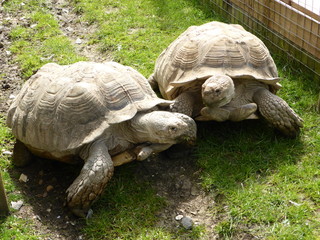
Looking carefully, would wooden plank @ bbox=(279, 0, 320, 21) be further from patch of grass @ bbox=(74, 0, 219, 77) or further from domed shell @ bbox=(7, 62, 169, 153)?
domed shell @ bbox=(7, 62, 169, 153)

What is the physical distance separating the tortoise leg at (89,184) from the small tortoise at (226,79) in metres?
1.01

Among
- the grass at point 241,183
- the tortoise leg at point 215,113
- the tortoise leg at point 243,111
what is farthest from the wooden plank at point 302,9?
the tortoise leg at point 215,113

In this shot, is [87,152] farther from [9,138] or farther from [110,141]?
[9,138]

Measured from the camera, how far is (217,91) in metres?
4.18

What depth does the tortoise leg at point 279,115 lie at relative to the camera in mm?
4457

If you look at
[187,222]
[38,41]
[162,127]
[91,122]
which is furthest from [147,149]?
[38,41]

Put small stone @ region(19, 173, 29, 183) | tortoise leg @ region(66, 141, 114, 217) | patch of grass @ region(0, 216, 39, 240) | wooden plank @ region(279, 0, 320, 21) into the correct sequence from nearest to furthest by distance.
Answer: patch of grass @ region(0, 216, 39, 240) → tortoise leg @ region(66, 141, 114, 217) → small stone @ region(19, 173, 29, 183) → wooden plank @ region(279, 0, 320, 21)

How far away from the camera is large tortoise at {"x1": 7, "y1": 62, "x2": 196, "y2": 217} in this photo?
3.85m

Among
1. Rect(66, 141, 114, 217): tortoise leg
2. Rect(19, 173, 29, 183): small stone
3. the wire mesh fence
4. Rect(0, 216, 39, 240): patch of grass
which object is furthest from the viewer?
the wire mesh fence

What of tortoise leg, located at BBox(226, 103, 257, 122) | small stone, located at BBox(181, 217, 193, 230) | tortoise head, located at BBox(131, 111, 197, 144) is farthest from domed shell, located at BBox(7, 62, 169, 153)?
small stone, located at BBox(181, 217, 193, 230)

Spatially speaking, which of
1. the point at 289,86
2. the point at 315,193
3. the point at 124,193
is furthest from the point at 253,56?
the point at 124,193

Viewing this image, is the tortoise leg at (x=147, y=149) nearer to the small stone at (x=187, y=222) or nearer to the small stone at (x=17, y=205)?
the small stone at (x=187, y=222)

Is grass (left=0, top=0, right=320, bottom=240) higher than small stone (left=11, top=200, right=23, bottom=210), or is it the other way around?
small stone (left=11, top=200, right=23, bottom=210)

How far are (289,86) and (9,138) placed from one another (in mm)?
3006
